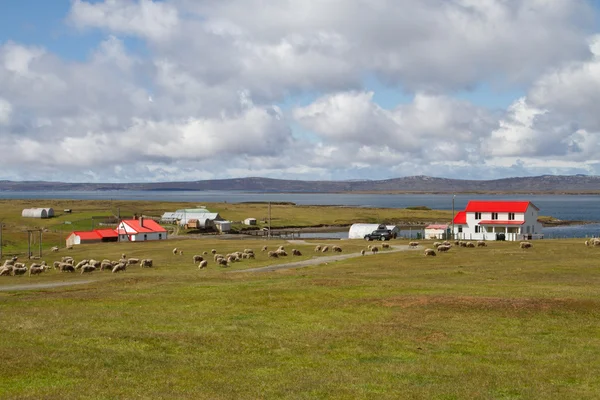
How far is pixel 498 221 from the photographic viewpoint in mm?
104312

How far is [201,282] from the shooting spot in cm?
4303

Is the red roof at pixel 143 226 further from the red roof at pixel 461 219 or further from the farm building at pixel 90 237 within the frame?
the red roof at pixel 461 219

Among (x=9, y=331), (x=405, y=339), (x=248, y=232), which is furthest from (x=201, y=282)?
(x=248, y=232)

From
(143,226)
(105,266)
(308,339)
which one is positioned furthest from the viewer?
(143,226)

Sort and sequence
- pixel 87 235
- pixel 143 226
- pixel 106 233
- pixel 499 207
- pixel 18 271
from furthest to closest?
pixel 143 226 → pixel 106 233 → pixel 87 235 → pixel 499 207 → pixel 18 271

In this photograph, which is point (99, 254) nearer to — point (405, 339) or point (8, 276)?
point (8, 276)

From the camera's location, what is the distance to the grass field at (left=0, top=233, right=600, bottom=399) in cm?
1653

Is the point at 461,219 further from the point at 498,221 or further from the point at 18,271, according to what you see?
the point at 18,271

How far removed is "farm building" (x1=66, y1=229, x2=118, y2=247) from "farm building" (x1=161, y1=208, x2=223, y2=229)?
3816 cm

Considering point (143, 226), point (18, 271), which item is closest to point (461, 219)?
point (143, 226)

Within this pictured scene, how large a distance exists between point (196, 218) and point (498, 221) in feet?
254

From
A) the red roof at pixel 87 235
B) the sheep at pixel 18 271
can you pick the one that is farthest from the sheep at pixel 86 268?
the red roof at pixel 87 235

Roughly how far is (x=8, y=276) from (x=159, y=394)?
44264 mm

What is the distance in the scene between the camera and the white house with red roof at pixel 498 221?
103062 millimetres
